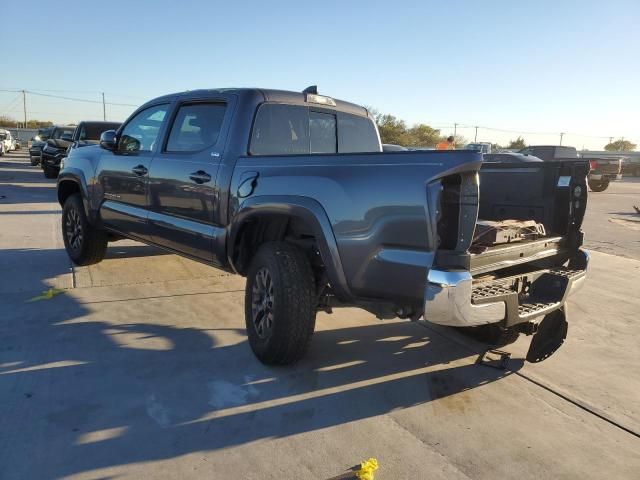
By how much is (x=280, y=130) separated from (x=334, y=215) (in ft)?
4.57

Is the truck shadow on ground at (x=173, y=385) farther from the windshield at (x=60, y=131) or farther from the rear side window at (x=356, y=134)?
the windshield at (x=60, y=131)

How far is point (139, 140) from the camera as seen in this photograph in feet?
17.0

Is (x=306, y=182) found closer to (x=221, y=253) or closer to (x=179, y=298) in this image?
(x=221, y=253)

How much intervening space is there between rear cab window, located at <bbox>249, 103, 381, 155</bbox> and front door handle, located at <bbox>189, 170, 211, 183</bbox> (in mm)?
417

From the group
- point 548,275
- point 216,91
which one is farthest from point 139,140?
point 548,275

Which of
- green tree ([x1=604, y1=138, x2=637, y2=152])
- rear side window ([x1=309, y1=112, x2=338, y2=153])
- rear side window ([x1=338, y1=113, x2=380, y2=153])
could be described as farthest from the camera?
green tree ([x1=604, y1=138, x2=637, y2=152])

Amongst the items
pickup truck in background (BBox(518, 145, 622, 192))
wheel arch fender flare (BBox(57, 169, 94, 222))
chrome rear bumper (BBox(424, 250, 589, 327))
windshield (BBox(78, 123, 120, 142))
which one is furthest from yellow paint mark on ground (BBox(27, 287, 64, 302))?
pickup truck in background (BBox(518, 145, 622, 192))

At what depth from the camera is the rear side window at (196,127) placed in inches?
168

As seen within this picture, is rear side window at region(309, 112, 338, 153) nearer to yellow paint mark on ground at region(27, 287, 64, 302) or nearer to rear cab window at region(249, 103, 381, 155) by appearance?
rear cab window at region(249, 103, 381, 155)

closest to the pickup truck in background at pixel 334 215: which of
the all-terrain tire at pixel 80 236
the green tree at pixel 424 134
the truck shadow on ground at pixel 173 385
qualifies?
the truck shadow on ground at pixel 173 385

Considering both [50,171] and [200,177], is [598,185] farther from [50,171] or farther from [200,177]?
[200,177]

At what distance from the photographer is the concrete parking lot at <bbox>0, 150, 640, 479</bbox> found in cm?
265

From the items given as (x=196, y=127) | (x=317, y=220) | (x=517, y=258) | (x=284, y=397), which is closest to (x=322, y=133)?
(x=196, y=127)

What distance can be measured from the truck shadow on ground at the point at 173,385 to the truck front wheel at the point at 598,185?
21.3 metres
